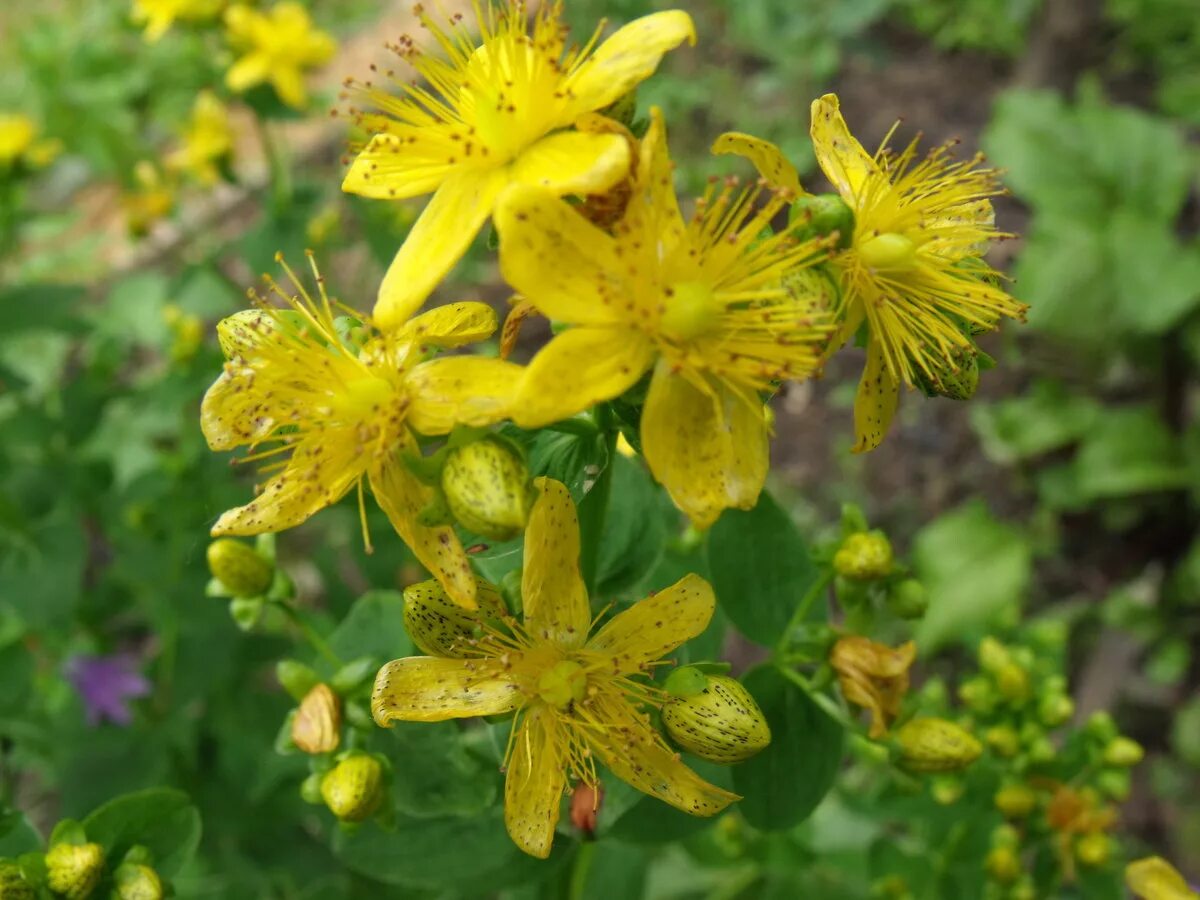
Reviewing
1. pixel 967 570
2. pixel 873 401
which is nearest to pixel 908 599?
pixel 873 401

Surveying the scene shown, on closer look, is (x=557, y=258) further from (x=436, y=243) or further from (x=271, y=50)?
(x=271, y=50)

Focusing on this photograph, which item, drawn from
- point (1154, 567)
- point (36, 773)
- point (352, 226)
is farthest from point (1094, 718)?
point (352, 226)

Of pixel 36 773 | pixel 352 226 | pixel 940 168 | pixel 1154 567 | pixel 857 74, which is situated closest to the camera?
pixel 940 168

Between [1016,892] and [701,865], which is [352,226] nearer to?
[701,865]

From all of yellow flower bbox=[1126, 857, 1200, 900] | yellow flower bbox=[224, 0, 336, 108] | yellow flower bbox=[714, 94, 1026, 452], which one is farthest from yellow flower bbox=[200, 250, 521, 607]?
yellow flower bbox=[224, 0, 336, 108]

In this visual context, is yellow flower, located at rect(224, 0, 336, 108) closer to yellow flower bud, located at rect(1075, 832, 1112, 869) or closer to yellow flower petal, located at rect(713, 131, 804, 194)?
yellow flower petal, located at rect(713, 131, 804, 194)

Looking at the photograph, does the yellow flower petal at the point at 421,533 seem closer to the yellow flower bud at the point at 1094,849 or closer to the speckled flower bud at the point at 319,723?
the speckled flower bud at the point at 319,723
